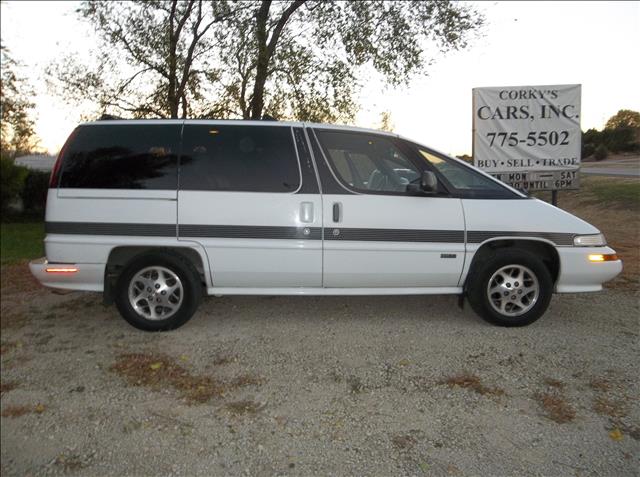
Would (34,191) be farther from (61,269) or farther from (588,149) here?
(588,149)

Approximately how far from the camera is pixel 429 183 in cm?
457

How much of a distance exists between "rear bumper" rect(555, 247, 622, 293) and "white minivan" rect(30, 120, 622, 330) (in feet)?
0.04

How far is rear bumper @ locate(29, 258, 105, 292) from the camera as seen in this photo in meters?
4.59

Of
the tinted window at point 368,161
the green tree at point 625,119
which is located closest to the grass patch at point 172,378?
the tinted window at point 368,161

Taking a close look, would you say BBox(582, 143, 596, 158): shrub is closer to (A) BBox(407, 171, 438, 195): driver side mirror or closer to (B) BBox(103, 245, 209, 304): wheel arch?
(A) BBox(407, 171, 438, 195): driver side mirror

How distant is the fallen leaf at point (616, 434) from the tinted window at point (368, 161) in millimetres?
2526

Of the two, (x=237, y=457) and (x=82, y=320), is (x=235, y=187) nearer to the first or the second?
(x=82, y=320)

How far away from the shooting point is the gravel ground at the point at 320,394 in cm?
283

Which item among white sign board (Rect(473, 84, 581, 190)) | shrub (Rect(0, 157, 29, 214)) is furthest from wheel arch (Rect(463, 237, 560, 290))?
shrub (Rect(0, 157, 29, 214))

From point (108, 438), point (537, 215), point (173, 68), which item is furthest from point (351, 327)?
point (173, 68)

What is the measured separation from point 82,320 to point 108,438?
8.17ft

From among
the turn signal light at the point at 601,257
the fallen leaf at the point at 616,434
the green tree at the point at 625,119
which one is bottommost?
the fallen leaf at the point at 616,434

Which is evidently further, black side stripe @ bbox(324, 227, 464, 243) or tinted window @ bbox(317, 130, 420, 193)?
tinted window @ bbox(317, 130, 420, 193)

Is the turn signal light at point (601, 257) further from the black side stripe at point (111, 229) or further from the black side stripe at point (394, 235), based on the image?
the black side stripe at point (111, 229)
